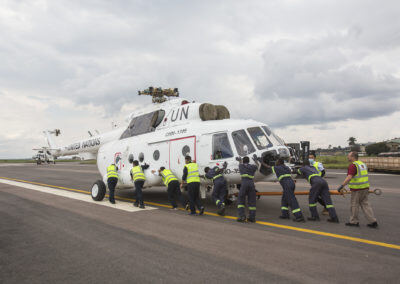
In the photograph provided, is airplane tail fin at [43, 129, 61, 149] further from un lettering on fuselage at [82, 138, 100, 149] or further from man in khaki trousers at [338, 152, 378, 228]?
man in khaki trousers at [338, 152, 378, 228]

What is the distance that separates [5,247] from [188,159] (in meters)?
4.90

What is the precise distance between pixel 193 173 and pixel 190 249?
3329 millimetres

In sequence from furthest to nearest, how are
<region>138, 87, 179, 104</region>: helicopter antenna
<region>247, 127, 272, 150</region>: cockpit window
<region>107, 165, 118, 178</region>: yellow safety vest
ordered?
<region>138, 87, 179, 104</region>: helicopter antenna → <region>107, 165, 118, 178</region>: yellow safety vest → <region>247, 127, 272, 150</region>: cockpit window

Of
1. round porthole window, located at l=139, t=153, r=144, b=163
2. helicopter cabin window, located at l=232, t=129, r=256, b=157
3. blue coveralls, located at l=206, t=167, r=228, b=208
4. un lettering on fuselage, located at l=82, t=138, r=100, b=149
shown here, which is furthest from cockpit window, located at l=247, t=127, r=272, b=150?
un lettering on fuselage, located at l=82, t=138, r=100, b=149

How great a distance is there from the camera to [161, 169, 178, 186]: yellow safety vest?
925cm

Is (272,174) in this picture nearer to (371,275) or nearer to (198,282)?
(371,275)

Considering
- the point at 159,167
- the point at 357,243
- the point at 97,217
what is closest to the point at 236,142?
the point at 159,167

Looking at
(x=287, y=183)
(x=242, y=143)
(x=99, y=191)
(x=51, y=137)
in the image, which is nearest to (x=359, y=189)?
(x=287, y=183)

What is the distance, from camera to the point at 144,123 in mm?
11922

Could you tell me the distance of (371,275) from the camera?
13.6ft

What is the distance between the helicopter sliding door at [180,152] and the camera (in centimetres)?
927

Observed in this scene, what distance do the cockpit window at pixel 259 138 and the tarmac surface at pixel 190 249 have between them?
6.91 feet

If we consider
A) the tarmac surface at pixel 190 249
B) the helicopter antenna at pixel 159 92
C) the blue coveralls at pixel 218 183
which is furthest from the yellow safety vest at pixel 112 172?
the helicopter antenna at pixel 159 92

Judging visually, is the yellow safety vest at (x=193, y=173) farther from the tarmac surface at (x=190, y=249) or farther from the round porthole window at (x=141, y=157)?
the round porthole window at (x=141, y=157)
